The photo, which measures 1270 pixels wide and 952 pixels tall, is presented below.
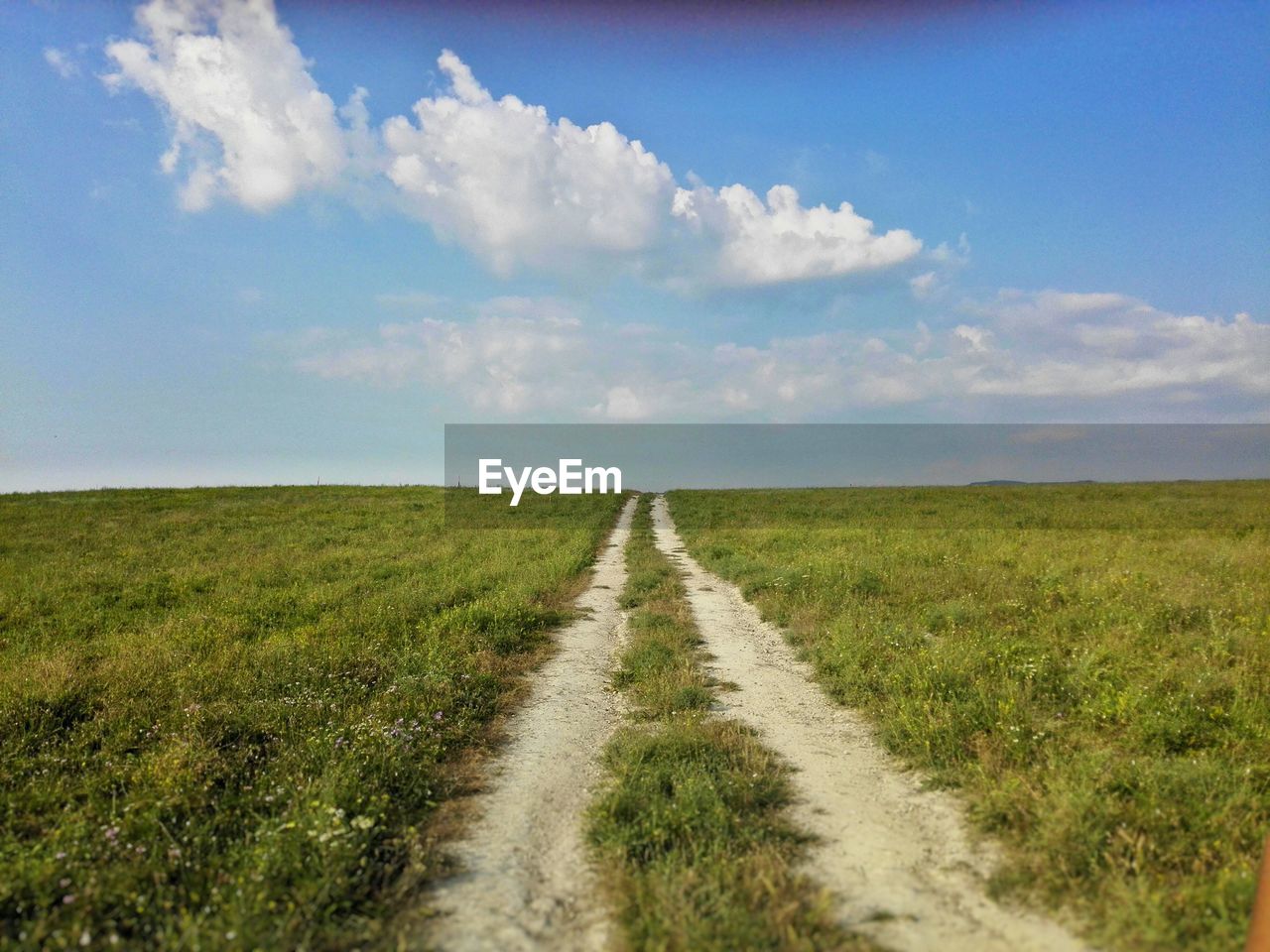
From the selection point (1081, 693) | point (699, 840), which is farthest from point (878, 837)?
point (1081, 693)

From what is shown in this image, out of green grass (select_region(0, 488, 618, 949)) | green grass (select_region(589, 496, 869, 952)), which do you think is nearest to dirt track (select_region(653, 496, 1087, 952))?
green grass (select_region(589, 496, 869, 952))

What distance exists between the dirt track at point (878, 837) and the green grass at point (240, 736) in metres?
3.05

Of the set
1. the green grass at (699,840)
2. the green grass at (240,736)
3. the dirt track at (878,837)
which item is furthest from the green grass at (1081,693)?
the green grass at (240,736)

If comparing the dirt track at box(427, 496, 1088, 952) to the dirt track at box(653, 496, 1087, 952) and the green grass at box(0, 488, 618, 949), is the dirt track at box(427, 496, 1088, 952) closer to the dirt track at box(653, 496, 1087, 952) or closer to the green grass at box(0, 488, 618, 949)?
the dirt track at box(653, 496, 1087, 952)

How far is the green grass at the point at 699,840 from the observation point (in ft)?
14.8

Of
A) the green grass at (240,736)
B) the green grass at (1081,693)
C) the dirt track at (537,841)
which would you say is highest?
the green grass at (1081,693)

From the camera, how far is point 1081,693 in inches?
337

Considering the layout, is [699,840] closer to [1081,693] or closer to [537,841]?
[537,841]

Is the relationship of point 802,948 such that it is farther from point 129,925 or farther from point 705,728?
point 129,925

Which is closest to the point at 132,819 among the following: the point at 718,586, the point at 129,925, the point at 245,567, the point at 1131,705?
the point at 129,925

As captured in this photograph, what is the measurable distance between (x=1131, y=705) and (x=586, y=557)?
1647cm

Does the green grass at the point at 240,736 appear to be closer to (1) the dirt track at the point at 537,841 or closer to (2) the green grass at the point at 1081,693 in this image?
(1) the dirt track at the point at 537,841

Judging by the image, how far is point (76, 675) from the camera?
31.8 feet

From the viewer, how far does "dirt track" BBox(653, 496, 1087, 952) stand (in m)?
4.62
